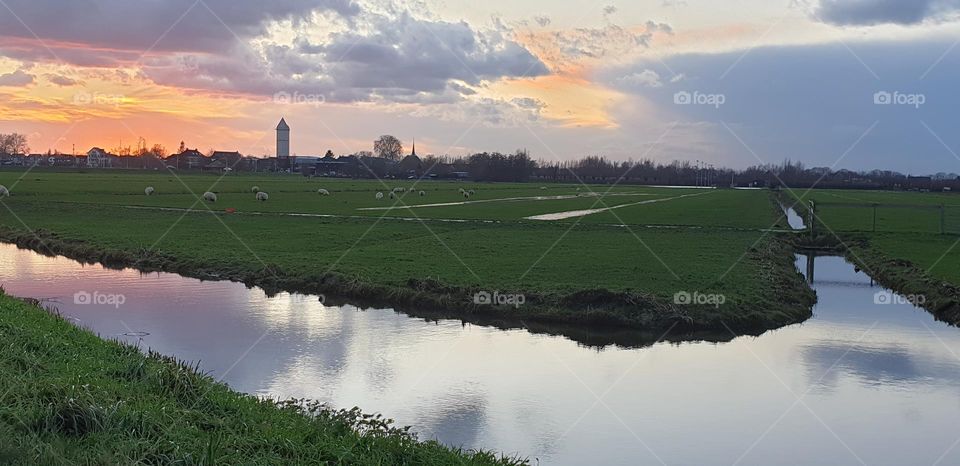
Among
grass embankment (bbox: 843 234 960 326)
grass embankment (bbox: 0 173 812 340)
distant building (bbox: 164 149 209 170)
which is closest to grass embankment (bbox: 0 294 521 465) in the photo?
grass embankment (bbox: 0 173 812 340)

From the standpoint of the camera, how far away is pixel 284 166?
19925cm

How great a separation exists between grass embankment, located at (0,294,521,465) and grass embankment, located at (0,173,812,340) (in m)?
10.7

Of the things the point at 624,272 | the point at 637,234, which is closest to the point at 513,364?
the point at 624,272

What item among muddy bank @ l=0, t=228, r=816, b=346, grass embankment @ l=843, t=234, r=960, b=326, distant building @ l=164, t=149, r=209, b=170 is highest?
distant building @ l=164, t=149, r=209, b=170

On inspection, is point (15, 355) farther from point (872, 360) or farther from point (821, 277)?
point (821, 277)

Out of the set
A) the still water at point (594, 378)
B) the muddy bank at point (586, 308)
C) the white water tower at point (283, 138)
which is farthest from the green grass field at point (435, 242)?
the white water tower at point (283, 138)

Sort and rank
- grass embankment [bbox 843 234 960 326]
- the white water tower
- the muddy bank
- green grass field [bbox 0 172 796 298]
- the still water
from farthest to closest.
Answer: the white water tower < green grass field [bbox 0 172 796 298] < grass embankment [bbox 843 234 960 326] < the muddy bank < the still water

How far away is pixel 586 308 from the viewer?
20.8m

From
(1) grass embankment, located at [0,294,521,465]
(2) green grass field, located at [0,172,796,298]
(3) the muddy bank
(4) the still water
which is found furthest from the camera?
(2) green grass field, located at [0,172,796,298]

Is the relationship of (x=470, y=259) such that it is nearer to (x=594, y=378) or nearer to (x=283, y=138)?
(x=594, y=378)

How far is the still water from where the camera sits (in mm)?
11906

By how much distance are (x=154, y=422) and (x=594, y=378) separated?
9165 mm

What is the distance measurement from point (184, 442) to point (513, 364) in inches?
352

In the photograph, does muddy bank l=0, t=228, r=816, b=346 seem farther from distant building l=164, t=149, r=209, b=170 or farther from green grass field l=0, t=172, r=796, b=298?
distant building l=164, t=149, r=209, b=170
